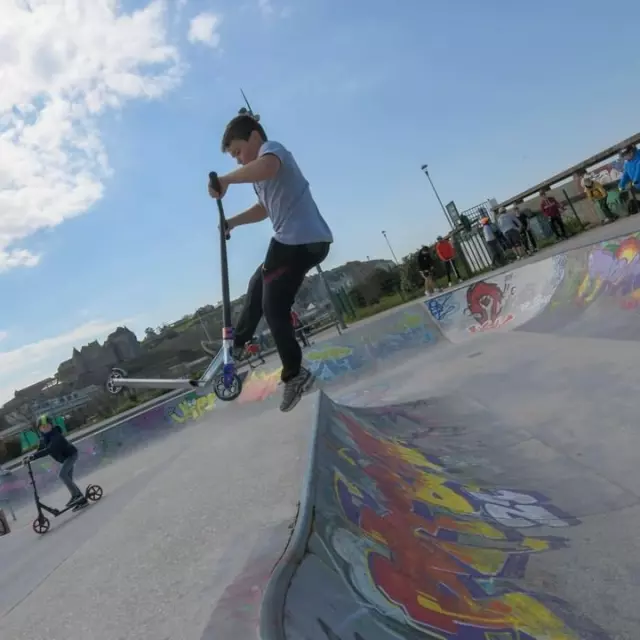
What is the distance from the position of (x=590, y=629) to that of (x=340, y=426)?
219cm

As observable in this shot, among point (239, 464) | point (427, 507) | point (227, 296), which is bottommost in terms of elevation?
point (427, 507)

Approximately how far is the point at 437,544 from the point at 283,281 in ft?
6.93

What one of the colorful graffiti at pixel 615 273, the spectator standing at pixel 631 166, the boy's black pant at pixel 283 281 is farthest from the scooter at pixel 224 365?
the spectator standing at pixel 631 166

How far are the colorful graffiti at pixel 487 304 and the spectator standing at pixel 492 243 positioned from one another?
662 cm

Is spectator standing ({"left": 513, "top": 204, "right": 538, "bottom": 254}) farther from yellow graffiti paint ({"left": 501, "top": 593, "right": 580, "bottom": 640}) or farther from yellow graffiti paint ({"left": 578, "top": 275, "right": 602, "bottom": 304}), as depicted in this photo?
yellow graffiti paint ({"left": 501, "top": 593, "right": 580, "bottom": 640})

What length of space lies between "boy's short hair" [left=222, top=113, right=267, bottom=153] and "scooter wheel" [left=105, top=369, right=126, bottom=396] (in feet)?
9.41

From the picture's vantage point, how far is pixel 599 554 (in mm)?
2680

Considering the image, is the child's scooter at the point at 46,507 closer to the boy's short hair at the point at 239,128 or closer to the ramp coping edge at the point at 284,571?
the boy's short hair at the point at 239,128

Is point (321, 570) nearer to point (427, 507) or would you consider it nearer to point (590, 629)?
point (590, 629)

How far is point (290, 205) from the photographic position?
428 centimetres

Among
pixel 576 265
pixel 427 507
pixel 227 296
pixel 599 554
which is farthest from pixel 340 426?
pixel 576 265

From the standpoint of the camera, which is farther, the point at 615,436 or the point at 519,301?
the point at 519,301

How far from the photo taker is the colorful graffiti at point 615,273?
6719 millimetres

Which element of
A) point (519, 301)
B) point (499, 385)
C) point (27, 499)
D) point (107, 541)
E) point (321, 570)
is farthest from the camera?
point (27, 499)
